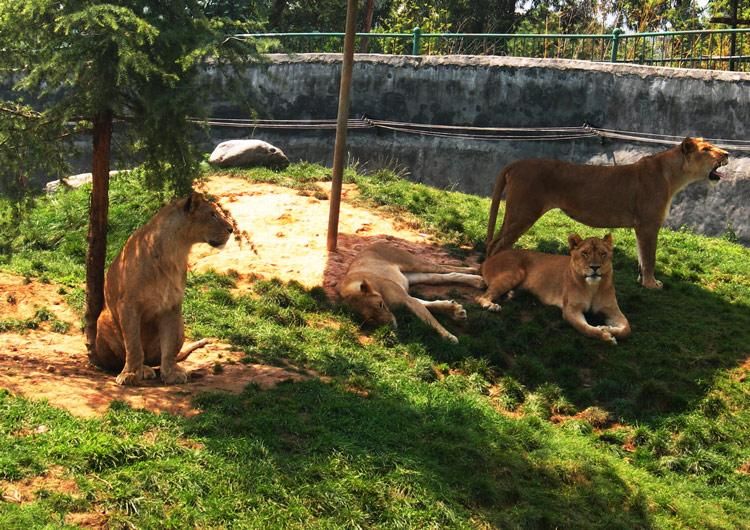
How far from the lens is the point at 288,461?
7.68 meters

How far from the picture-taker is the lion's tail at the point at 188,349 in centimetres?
975

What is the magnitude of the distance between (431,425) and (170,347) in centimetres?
251

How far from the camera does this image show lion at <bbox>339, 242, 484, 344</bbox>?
462 inches

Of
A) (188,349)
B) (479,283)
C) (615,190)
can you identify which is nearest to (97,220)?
(188,349)

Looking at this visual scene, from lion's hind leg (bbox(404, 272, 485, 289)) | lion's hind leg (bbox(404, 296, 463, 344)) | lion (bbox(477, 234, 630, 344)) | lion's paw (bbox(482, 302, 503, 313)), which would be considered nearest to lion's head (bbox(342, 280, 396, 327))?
lion's hind leg (bbox(404, 296, 463, 344))

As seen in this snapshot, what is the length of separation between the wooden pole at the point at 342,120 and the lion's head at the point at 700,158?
4521mm

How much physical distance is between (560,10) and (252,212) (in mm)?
17779

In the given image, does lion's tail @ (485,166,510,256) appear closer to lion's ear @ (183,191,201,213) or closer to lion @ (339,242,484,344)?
lion @ (339,242,484,344)

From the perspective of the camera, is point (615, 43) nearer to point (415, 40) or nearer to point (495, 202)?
point (415, 40)

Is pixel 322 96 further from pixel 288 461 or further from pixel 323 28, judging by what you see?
pixel 288 461

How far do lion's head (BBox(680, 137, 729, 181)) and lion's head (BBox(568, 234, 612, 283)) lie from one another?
205cm

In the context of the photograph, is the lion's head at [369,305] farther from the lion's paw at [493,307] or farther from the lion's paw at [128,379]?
the lion's paw at [128,379]

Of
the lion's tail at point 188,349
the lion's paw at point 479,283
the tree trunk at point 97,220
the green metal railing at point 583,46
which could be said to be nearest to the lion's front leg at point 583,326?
the lion's paw at point 479,283

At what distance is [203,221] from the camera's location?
362 inches
